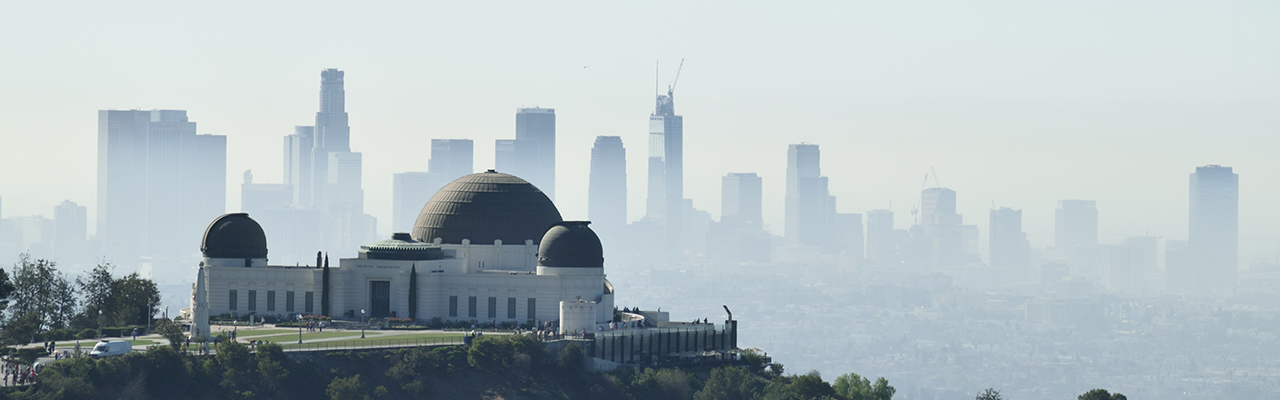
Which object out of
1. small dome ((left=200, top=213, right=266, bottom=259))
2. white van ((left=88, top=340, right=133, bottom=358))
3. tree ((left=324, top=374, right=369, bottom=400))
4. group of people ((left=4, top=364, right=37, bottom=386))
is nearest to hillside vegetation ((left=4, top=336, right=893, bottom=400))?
tree ((left=324, top=374, right=369, bottom=400))

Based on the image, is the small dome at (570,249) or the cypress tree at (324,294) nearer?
the small dome at (570,249)

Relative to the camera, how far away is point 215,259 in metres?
127

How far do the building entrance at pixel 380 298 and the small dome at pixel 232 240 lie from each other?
9.90m

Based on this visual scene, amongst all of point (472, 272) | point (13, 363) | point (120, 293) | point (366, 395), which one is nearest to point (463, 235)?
point (472, 272)

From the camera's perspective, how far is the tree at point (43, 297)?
12194cm

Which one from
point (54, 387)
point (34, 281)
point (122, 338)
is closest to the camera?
point (54, 387)

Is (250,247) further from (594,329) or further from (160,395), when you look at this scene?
(160,395)

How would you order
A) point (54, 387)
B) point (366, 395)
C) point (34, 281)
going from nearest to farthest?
point (54, 387) < point (366, 395) < point (34, 281)

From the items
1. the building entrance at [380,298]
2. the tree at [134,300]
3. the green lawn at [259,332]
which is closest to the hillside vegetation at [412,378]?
the green lawn at [259,332]

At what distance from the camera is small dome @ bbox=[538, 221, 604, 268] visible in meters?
122

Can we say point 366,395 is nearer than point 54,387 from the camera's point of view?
No

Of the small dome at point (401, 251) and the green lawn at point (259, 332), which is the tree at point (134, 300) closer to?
the green lawn at point (259, 332)

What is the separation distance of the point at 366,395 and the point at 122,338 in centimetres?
2197

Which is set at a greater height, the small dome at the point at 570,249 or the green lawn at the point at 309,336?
the small dome at the point at 570,249
